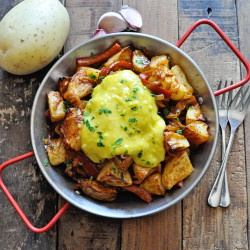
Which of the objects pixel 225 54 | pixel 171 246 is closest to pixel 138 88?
pixel 225 54

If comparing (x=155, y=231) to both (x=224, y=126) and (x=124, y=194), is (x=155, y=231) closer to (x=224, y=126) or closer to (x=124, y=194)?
(x=124, y=194)

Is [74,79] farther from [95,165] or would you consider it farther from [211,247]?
[211,247]

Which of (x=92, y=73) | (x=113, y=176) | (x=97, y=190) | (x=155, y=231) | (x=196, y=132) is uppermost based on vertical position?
(x=92, y=73)

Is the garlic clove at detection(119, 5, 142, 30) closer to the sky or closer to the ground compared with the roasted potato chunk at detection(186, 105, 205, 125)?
closer to the sky

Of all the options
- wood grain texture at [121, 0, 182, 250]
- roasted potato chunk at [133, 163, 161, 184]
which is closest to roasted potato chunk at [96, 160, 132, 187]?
roasted potato chunk at [133, 163, 161, 184]

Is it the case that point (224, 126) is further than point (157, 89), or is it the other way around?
point (224, 126)

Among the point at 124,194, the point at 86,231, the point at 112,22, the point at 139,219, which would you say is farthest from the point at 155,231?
the point at 112,22

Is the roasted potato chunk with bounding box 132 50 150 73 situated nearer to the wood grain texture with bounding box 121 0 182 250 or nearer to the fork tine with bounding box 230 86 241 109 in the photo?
the fork tine with bounding box 230 86 241 109

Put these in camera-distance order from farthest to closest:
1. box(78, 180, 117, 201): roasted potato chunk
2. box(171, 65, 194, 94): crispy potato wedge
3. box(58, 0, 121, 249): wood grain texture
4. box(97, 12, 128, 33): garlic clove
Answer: box(97, 12, 128, 33): garlic clove
box(58, 0, 121, 249): wood grain texture
box(171, 65, 194, 94): crispy potato wedge
box(78, 180, 117, 201): roasted potato chunk
